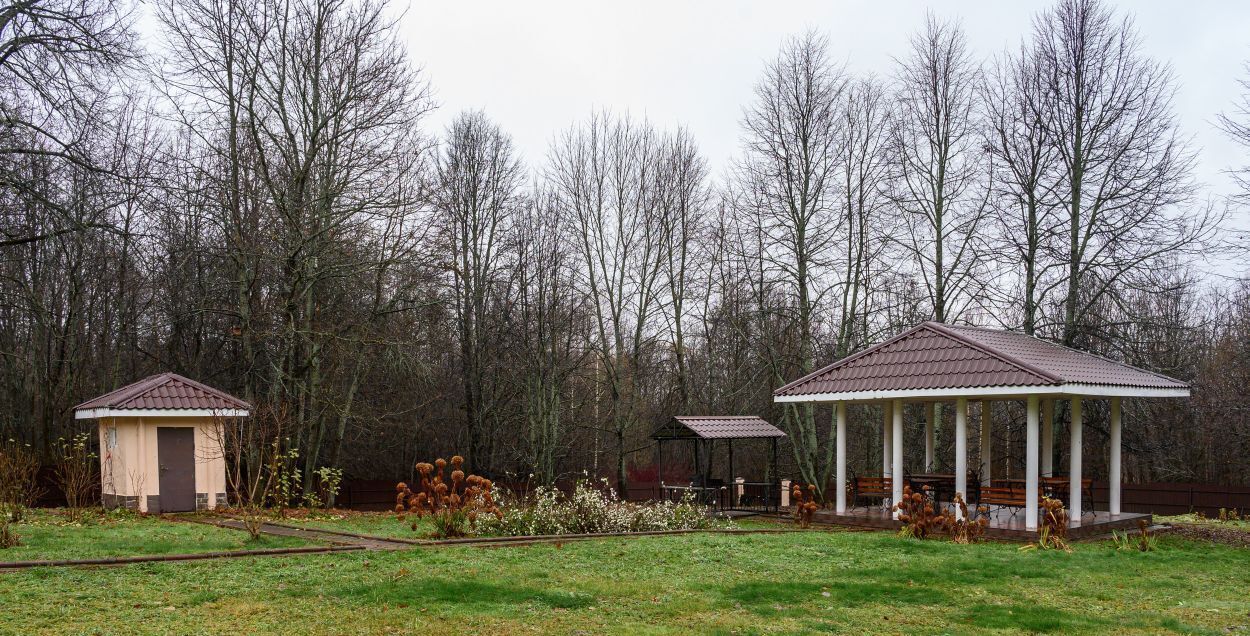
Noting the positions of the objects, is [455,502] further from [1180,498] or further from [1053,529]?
[1180,498]

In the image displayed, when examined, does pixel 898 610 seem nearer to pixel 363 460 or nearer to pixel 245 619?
pixel 245 619

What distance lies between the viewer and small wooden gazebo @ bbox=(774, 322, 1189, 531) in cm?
1529

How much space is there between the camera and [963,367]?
53.6 ft

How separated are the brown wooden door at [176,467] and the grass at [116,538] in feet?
4.16

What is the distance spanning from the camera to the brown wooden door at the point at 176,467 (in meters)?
18.2

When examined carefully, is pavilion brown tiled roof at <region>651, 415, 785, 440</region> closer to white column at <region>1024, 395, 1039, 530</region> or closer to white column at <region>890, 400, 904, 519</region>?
white column at <region>890, 400, 904, 519</region>

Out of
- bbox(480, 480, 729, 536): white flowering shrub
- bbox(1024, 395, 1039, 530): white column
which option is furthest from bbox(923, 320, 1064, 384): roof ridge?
bbox(480, 480, 729, 536): white flowering shrub

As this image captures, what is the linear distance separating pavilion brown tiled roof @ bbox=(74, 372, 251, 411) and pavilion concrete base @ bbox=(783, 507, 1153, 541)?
38.0 ft

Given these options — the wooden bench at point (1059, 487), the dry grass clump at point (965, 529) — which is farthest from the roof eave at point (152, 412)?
the wooden bench at point (1059, 487)

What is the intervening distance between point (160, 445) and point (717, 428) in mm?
11163

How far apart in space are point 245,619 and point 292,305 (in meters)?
14.6

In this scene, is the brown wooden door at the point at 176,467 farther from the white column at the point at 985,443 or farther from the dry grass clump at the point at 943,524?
the white column at the point at 985,443

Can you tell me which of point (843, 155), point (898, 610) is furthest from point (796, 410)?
point (898, 610)

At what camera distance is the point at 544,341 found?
103 ft
